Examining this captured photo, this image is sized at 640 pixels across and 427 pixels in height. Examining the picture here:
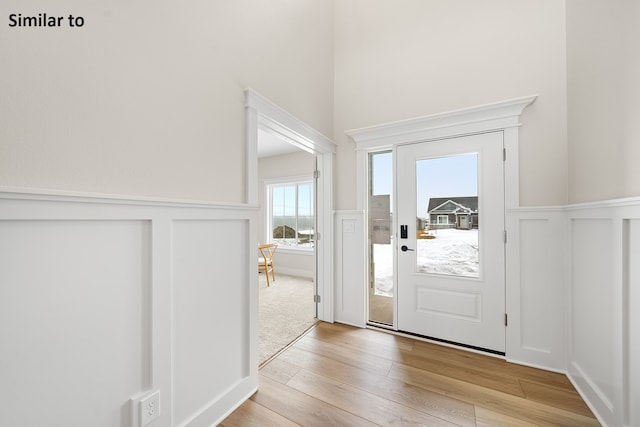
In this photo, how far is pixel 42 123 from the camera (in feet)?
2.79

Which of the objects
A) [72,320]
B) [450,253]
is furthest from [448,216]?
[72,320]

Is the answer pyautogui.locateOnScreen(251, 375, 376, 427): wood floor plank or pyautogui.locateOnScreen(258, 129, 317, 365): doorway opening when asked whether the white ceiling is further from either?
pyautogui.locateOnScreen(251, 375, 376, 427): wood floor plank

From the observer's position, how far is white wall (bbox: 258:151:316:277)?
515 cm

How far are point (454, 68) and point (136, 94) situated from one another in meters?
2.52

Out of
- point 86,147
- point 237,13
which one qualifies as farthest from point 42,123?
point 237,13

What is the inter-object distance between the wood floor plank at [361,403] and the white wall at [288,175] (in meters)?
3.27

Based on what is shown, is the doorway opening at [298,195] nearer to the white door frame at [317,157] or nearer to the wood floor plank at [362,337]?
the white door frame at [317,157]

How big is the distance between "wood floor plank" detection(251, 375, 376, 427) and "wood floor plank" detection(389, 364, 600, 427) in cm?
54

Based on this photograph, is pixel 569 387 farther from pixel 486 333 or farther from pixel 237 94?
pixel 237 94

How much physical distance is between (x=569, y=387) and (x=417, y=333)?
41.2 inches

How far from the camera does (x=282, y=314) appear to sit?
9.95ft

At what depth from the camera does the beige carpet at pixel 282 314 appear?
7.70 feet

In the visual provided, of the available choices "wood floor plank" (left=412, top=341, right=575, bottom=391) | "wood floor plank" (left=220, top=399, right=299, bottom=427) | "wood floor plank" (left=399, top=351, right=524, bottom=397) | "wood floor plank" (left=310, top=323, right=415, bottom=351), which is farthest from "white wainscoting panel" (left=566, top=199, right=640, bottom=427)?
"wood floor plank" (left=220, top=399, right=299, bottom=427)

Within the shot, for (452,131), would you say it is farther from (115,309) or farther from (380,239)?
(115,309)
